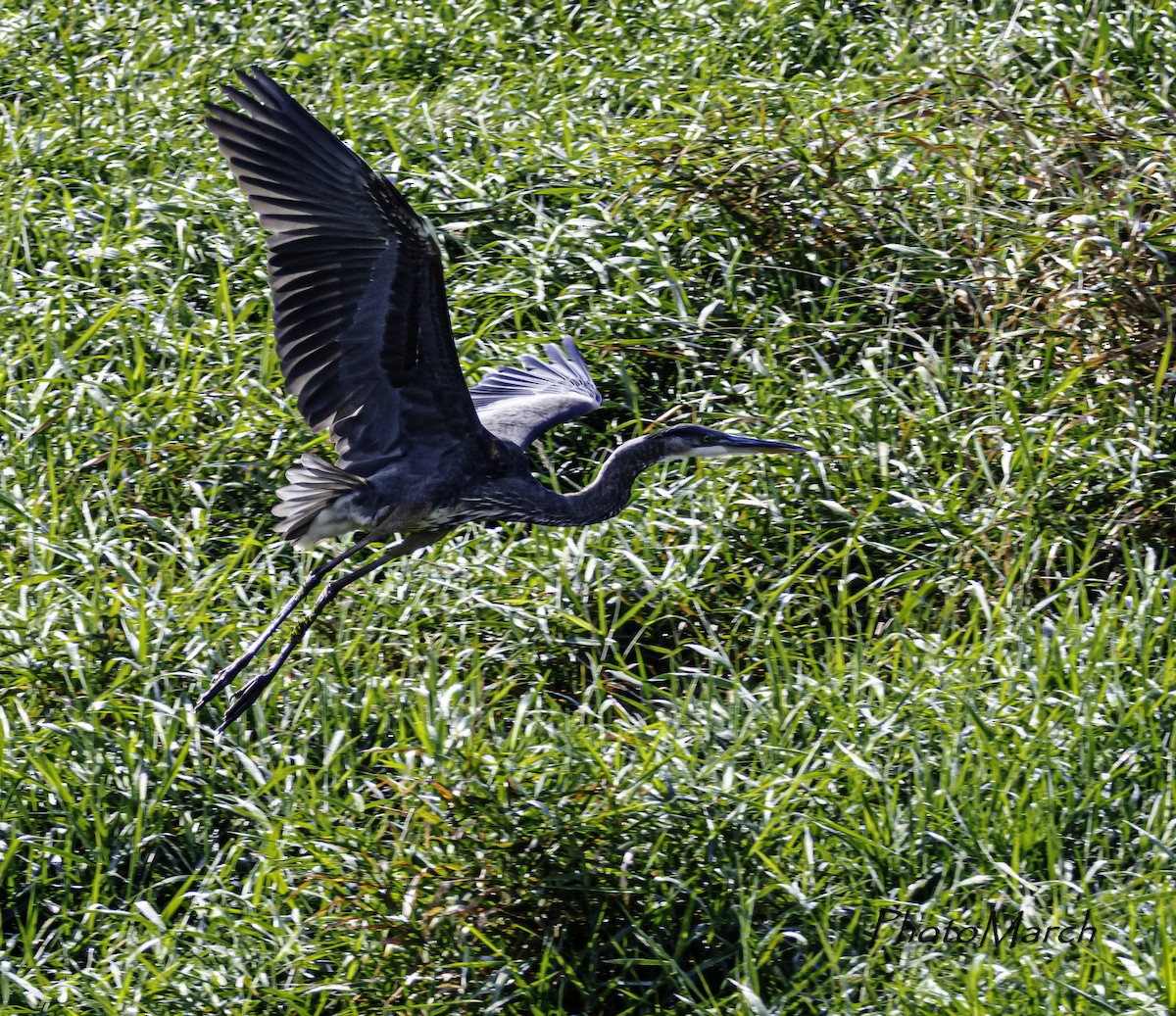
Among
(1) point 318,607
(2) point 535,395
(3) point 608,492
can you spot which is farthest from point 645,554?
(1) point 318,607

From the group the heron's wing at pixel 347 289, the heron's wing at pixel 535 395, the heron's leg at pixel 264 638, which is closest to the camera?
the heron's wing at pixel 347 289

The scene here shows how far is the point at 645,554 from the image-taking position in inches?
206

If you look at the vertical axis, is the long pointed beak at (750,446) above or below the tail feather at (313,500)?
below

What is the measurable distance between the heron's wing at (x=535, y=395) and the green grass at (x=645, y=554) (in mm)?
273

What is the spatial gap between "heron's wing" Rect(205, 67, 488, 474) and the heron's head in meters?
0.57

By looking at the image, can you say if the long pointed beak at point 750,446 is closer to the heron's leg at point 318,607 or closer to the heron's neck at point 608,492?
the heron's neck at point 608,492

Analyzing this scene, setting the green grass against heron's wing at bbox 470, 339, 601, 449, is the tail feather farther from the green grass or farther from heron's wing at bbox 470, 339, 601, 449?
heron's wing at bbox 470, 339, 601, 449

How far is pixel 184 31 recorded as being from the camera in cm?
815

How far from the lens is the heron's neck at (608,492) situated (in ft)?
16.2

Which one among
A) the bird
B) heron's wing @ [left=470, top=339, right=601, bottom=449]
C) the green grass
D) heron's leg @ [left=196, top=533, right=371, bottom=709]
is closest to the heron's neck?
the bird

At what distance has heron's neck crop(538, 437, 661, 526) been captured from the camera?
4930 mm

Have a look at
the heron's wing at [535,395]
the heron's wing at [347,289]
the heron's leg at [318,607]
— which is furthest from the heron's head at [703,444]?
the heron's leg at [318,607]

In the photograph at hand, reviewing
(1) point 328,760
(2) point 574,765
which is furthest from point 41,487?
(2) point 574,765

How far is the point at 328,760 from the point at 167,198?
318cm
